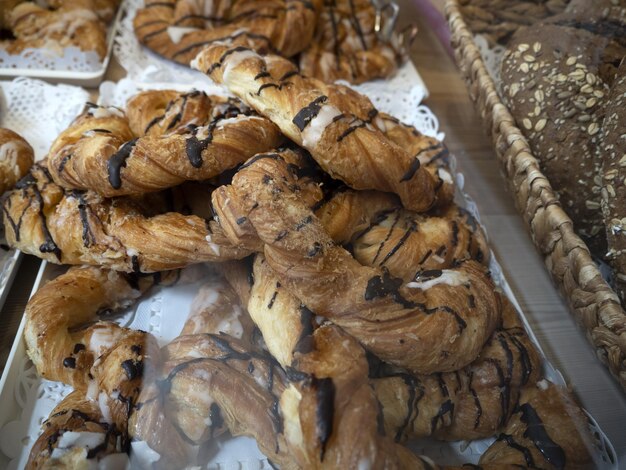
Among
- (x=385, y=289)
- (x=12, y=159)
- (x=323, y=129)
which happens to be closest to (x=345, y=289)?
(x=385, y=289)

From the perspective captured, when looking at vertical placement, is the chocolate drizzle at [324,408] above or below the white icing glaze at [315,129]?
below

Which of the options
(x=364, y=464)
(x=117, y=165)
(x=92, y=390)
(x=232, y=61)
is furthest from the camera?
(x=232, y=61)

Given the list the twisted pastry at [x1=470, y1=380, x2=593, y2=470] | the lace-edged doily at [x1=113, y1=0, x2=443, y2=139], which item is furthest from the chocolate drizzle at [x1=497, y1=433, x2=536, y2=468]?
the lace-edged doily at [x1=113, y1=0, x2=443, y2=139]

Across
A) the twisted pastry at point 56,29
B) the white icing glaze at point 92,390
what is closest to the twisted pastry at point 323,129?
the white icing glaze at point 92,390

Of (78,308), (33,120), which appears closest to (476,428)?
(78,308)

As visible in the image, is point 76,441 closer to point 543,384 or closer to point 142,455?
point 142,455

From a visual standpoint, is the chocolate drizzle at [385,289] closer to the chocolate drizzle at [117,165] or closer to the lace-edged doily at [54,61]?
the chocolate drizzle at [117,165]

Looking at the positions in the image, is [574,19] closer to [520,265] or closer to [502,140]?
[502,140]
